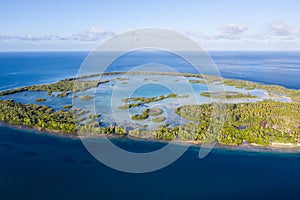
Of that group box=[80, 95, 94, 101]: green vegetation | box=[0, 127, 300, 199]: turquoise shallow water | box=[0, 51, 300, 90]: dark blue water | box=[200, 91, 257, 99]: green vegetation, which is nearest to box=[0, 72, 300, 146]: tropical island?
box=[80, 95, 94, 101]: green vegetation

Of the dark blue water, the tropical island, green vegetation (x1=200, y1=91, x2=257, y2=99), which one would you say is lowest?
the tropical island

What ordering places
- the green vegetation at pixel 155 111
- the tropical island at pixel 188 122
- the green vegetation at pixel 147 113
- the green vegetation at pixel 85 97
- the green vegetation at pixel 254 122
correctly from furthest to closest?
the green vegetation at pixel 85 97, the green vegetation at pixel 155 111, the green vegetation at pixel 147 113, the tropical island at pixel 188 122, the green vegetation at pixel 254 122

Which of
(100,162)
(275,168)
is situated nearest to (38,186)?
(100,162)

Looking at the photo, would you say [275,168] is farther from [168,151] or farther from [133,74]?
[133,74]

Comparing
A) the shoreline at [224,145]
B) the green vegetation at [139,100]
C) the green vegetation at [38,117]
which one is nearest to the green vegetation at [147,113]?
the green vegetation at [139,100]

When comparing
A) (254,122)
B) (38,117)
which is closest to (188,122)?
(254,122)

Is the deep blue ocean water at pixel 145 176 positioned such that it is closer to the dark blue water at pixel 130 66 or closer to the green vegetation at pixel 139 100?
the green vegetation at pixel 139 100

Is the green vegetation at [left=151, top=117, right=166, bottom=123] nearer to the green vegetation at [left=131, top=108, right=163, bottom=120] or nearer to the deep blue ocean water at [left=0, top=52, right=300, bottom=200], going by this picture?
the green vegetation at [left=131, top=108, right=163, bottom=120]

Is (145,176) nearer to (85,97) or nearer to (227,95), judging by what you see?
(85,97)

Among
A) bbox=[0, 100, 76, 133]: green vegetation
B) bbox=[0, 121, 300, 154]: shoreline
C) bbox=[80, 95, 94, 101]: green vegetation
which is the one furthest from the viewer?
bbox=[80, 95, 94, 101]: green vegetation

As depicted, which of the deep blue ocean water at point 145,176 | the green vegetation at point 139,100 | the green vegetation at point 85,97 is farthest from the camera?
the green vegetation at point 85,97

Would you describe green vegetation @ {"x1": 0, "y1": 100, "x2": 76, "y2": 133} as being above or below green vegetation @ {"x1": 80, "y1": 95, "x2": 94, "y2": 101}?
below
